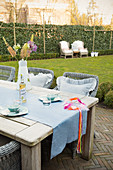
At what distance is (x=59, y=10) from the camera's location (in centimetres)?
1271

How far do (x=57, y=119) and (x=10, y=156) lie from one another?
0.48m

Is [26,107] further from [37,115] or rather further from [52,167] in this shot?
[52,167]

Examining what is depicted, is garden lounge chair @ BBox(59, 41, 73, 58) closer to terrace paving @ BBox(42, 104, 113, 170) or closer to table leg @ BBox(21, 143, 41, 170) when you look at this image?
terrace paving @ BBox(42, 104, 113, 170)

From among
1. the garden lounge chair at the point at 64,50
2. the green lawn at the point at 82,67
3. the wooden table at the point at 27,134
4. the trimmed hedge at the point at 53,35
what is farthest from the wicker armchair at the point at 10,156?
the garden lounge chair at the point at 64,50

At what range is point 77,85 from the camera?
284 centimetres

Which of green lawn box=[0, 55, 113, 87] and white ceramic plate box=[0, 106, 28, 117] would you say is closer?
white ceramic plate box=[0, 106, 28, 117]

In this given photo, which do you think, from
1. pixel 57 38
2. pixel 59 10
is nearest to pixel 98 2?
pixel 59 10

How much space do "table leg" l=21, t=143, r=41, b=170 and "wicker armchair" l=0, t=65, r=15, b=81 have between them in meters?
2.33

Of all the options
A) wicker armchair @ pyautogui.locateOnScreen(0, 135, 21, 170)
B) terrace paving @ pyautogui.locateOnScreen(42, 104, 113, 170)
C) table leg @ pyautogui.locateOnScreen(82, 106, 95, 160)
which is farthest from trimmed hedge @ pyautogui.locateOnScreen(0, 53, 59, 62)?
wicker armchair @ pyautogui.locateOnScreen(0, 135, 21, 170)

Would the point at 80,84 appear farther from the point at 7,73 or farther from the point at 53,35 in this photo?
the point at 53,35

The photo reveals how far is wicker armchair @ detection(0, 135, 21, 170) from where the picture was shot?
1311 millimetres

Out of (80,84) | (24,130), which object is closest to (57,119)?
(24,130)

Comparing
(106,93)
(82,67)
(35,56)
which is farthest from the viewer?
(35,56)

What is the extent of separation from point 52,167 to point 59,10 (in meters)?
12.2
